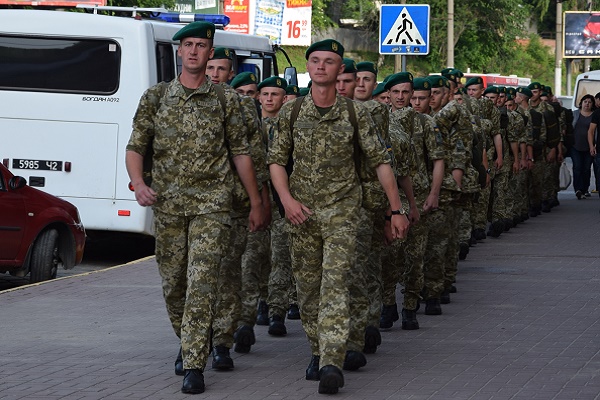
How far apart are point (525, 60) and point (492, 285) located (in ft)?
226

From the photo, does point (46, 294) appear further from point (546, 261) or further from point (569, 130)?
point (569, 130)

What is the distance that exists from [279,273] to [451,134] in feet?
7.29

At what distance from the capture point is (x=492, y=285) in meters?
13.3

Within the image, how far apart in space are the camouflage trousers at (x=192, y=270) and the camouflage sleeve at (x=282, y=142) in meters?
0.42

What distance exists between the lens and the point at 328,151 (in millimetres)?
7898

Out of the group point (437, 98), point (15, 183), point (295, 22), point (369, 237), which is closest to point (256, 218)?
point (369, 237)

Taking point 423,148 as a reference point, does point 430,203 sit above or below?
below

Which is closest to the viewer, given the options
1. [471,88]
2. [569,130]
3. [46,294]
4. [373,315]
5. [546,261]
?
[373,315]

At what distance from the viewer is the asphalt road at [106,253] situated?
49.1 feet

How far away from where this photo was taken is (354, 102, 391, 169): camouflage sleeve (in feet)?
26.0

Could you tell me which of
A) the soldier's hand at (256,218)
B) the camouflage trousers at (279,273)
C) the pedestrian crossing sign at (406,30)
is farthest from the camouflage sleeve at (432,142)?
the pedestrian crossing sign at (406,30)

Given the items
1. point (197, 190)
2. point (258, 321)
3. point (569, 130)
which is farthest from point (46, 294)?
point (569, 130)

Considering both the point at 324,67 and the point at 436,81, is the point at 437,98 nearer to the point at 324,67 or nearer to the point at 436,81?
the point at 436,81

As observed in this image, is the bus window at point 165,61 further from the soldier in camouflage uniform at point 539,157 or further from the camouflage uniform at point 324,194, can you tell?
the camouflage uniform at point 324,194
